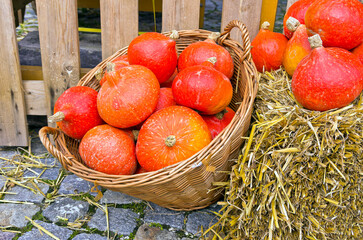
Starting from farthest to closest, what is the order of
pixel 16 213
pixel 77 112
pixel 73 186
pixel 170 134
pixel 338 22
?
pixel 73 186 → pixel 16 213 → pixel 77 112 → pixel 338 22 → pixel 170 134

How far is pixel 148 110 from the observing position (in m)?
1.79

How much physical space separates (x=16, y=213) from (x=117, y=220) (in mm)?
624

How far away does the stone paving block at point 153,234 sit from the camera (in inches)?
71.7

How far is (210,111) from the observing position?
181cm

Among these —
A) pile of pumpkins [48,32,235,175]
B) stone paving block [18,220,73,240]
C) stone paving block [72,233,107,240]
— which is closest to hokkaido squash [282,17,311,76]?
pile of pumpkins [48,32,235,175]

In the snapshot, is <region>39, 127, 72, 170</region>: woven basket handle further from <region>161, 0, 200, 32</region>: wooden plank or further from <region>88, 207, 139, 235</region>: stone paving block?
<region>161, 0, 200, 32</region>: wooden plank

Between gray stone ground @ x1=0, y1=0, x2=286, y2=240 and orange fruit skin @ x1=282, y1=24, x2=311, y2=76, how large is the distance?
3.22 ft

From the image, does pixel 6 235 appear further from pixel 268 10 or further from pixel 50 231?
pixel 268 10

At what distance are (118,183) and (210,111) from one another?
63 cm

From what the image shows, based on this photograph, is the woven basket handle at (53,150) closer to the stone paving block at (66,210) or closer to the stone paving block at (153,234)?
the stone paving block at (66,210)

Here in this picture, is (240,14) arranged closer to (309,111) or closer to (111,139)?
(309,111)

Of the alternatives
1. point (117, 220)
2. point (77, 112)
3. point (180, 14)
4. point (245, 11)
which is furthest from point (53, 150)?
point (245, 11)

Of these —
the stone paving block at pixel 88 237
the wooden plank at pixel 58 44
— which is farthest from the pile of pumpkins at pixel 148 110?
the wooden plank at pixel 58 44

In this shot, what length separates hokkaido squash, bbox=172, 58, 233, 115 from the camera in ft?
5.58
